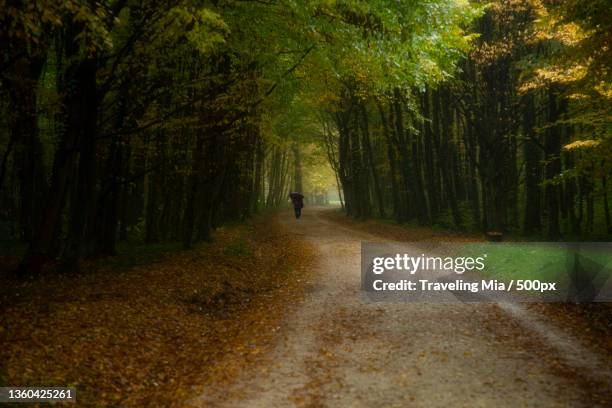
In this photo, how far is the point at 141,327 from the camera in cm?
887

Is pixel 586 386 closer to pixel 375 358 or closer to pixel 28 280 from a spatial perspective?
pixel 375 358

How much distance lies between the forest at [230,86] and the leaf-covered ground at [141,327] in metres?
2.60

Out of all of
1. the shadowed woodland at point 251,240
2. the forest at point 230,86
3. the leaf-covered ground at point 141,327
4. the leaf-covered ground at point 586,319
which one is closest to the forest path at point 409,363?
the shadowed woodland at point 251,240

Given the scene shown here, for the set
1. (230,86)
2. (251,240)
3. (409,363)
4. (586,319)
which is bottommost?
(409,363)

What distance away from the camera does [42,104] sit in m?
14.1

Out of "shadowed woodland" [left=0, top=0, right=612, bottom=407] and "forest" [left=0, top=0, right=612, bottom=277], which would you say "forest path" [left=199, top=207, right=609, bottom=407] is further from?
"forest" [left=0, top=0, right=612, bottom=277]

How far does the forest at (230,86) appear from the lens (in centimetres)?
996

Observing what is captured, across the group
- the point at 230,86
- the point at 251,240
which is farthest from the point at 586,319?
the point at 251,240

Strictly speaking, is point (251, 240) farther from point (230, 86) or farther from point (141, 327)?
point (141, 327)

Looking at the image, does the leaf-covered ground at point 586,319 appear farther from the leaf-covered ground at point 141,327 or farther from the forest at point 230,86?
the leaf-covered ground at point 141,327

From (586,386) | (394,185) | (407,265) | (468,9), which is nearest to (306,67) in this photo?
(468,9)

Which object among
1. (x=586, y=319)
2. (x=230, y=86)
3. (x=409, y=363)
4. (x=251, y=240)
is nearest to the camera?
(x=409, y=363)

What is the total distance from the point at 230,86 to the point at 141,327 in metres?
8.55

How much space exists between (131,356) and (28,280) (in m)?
6.17
